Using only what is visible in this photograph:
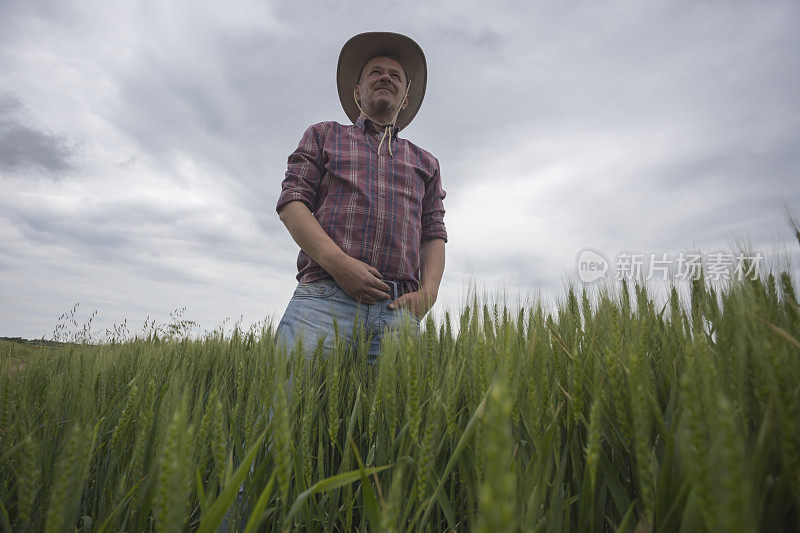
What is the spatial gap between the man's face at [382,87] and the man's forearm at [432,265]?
1.03 m

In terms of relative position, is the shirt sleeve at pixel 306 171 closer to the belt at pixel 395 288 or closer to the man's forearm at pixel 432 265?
the belt at pixel 395 288

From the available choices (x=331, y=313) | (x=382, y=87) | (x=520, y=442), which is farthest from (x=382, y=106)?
(x=520, y=442)

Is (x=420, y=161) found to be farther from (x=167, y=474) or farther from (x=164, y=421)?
(x=167, y=474)

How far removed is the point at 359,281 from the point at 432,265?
0.90 m

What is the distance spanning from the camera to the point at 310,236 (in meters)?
2.25

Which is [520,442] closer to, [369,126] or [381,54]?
[369,126]

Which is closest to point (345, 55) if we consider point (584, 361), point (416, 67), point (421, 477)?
point (416, 67)

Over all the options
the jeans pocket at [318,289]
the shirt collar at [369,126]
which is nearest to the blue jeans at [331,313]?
the jeans pocket at [318,289]

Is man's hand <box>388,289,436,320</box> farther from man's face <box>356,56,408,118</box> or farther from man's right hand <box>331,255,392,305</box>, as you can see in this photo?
man's face <box>356,56,408,118</box>

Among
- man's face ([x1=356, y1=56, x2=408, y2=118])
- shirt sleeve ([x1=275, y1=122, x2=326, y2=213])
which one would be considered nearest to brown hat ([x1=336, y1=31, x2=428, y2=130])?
man's face ([x1=356, y1=56, x2=408, y2=118])

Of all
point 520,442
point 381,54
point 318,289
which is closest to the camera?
point 520,442

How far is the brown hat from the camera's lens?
316cm

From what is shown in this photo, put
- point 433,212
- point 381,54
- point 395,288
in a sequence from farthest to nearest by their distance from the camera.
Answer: point 381,54 < point 433,212 < point 395,288

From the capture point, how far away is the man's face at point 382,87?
9.40 feet
